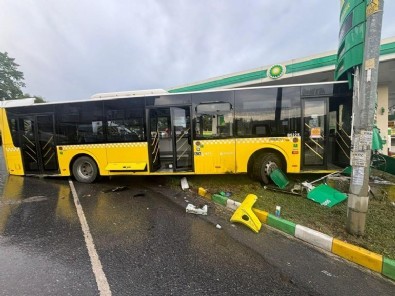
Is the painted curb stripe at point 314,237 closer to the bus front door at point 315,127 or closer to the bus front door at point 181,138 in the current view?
the bus front door at point 315,127

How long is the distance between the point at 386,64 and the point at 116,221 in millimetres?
11688

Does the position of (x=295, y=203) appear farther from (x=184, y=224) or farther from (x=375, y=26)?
(x=375, y=26)

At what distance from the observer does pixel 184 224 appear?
4277 mm

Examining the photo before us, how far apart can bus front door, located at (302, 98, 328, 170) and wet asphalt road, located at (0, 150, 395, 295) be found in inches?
138

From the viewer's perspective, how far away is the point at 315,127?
6.23 meters

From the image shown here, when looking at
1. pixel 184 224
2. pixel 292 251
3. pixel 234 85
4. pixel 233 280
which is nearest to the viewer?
pixel 233 280

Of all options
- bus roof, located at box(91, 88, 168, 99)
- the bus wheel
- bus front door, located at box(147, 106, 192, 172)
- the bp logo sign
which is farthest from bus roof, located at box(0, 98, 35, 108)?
the bp logo sign


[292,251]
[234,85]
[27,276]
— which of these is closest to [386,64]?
[234,85]

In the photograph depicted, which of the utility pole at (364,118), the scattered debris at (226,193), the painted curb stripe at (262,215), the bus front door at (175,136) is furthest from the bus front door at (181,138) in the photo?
the utility pole at (364,118)

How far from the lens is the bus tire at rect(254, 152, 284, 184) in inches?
252

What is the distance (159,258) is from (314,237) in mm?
2533

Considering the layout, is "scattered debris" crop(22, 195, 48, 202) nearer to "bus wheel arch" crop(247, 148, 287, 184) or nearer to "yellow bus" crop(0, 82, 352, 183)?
"yellow bus" crop(0, 82, 352, 183)

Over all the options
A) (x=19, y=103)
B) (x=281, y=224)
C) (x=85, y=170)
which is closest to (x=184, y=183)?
(x=281, y=224)

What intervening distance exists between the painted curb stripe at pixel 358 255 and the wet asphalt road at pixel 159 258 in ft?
0.49
